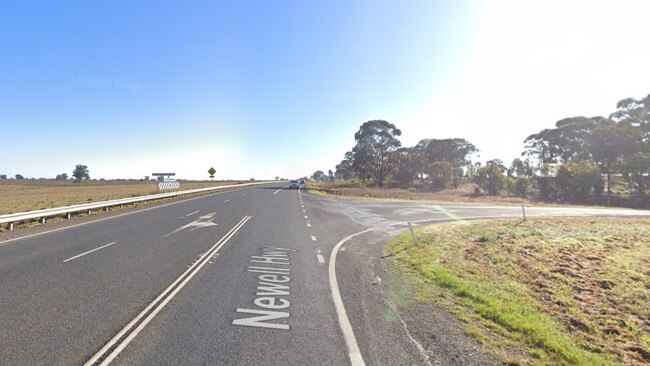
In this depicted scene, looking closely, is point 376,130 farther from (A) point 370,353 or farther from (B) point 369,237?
(A) point 370,353

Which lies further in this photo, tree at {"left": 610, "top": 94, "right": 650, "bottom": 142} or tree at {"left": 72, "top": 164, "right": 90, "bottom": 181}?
tree at {"left": 72, "top": 164, "right": 90, "bottom": 181}

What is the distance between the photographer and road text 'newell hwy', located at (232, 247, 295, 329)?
531 cm

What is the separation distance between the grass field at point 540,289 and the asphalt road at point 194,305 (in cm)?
122

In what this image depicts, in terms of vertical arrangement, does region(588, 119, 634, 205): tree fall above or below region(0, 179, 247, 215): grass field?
above

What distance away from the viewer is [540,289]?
321 inches

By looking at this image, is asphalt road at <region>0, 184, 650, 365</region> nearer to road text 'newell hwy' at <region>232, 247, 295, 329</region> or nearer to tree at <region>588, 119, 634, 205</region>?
road text 'newell hwy' at <region>232, 247, 295, 329</region>

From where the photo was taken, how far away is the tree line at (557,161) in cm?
5325

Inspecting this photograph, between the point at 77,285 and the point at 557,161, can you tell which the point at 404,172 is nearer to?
the point at 557,161

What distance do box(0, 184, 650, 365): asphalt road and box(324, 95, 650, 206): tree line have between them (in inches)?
2316

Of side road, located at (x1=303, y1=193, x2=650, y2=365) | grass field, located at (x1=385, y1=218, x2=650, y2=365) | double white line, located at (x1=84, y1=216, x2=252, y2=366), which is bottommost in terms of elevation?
grass field, located at (x1=385, y1=218, x2=650, y2=365)

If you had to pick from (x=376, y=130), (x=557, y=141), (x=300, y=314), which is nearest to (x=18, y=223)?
(x=300, y=314)

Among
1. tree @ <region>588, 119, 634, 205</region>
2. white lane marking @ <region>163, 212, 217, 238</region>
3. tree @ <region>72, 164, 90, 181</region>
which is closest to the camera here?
white lane marking @ <region>163, 212, 217, 238</region>

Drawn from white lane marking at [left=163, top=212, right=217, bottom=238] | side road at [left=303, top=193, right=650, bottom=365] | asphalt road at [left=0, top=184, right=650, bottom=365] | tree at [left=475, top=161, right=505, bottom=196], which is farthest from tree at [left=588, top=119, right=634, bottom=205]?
asphalt road at [left=0, top=184, right=650, bottom=365]

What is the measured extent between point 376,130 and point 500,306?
260 ft
